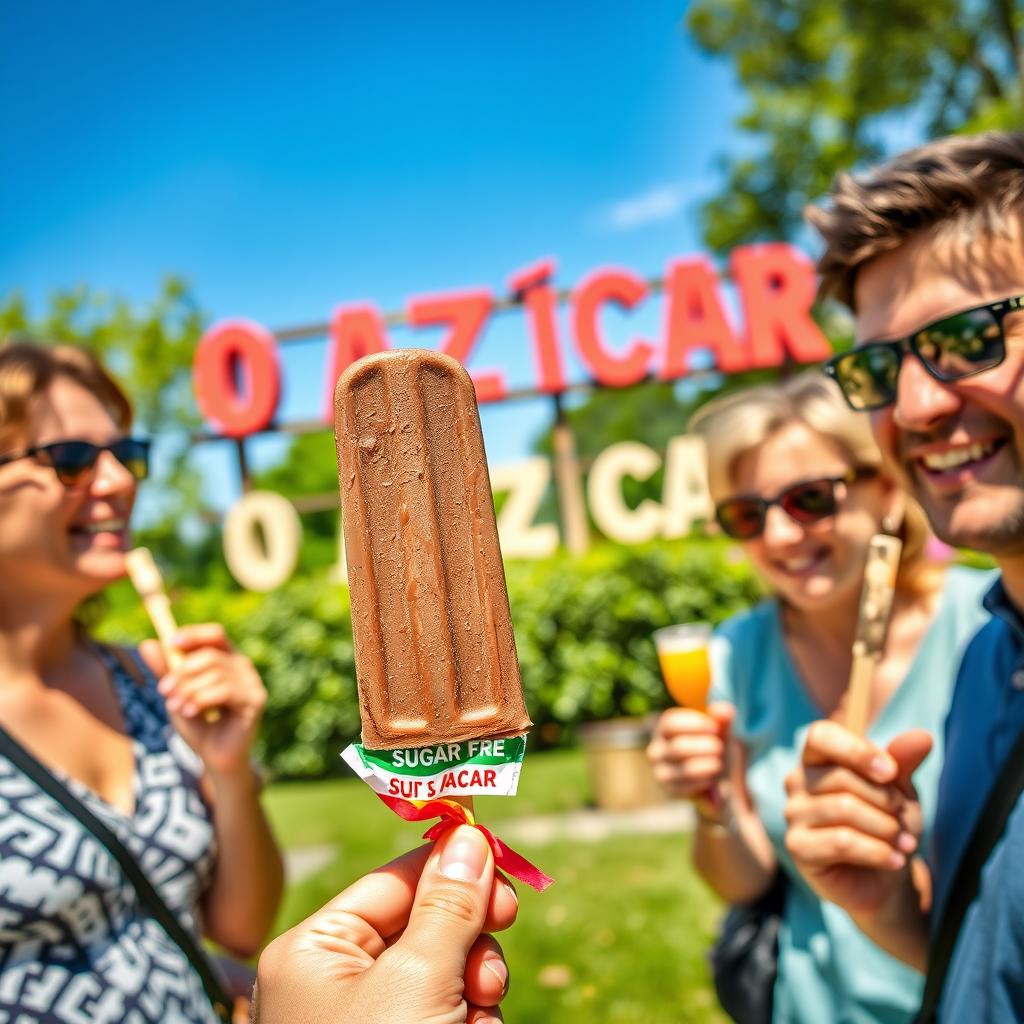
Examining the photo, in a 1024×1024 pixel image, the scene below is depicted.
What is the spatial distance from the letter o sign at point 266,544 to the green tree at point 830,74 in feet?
48.6

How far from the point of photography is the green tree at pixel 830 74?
754 inches

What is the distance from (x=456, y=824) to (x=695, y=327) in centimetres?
1174

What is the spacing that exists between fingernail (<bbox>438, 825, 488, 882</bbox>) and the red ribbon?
0.06 ft

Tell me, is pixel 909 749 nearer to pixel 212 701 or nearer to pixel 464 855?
pixel 464 855

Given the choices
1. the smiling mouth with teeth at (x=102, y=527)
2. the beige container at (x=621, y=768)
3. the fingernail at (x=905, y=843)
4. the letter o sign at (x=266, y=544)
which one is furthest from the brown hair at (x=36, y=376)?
the letter o sign at (x=266, y=544)

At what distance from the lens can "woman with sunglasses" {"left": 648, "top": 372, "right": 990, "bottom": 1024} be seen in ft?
7.65

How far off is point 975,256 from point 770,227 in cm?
2301

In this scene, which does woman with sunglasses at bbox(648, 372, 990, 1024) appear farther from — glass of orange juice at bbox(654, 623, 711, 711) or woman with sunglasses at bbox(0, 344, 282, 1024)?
woman with sunglasses at bbox(0, 344, 282, 1024)

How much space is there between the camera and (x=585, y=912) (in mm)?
5281

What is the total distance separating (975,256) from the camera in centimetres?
184

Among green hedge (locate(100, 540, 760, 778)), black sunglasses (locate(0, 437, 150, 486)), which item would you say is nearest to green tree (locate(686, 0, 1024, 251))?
green hedge (locate(100, 540, 760, 778))

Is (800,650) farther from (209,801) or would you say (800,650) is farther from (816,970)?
(209,801)

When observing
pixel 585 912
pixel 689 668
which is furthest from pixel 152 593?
pixel 585 912

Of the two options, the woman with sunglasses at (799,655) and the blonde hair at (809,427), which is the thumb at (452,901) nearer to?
the woman with sunglasses at (799,655)
